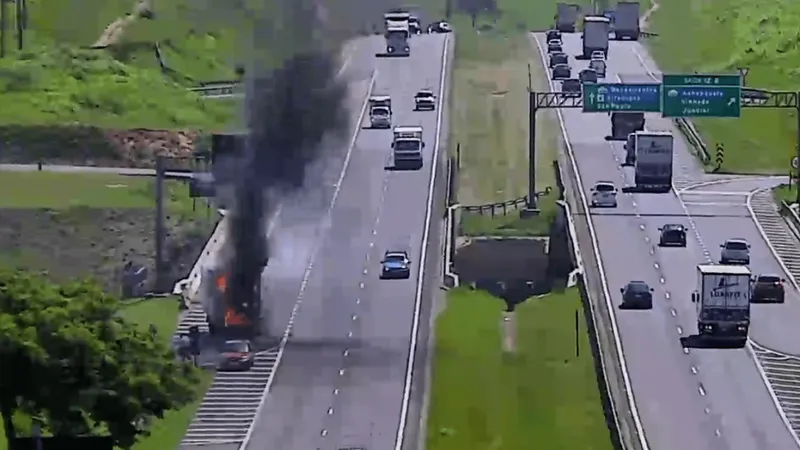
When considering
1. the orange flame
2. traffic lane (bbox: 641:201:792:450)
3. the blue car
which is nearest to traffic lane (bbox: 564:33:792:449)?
traffic lane (bbox: 641:201:792:450)

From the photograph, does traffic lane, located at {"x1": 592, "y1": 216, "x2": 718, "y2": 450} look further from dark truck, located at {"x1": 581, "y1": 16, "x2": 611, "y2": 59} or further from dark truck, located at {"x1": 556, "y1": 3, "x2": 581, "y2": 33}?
dark truck, located at {"x1": 556, "y1": 3, "x2": 581, "y2": 33}

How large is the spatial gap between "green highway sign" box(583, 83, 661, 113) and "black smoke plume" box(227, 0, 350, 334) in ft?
16.2

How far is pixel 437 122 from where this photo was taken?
3572 cm

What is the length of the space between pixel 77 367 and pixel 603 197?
1544 centimetres

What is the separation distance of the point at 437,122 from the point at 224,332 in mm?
12515

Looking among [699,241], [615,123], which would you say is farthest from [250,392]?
[615,123]

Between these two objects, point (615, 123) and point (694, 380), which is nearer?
point (694, 380)

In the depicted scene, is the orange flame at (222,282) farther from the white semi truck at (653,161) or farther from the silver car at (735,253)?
the white semi truck at (653,161)

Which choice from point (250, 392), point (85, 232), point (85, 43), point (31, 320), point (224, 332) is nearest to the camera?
point (31, 320)

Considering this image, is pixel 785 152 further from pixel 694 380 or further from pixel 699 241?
pixel 694 380

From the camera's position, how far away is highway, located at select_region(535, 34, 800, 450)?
21406 millimetres

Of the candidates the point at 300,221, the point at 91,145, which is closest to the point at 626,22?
the point at 91,145

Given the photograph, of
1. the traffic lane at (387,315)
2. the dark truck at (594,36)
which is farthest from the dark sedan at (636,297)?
the dark truck at (594,36)

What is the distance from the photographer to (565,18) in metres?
41.3
